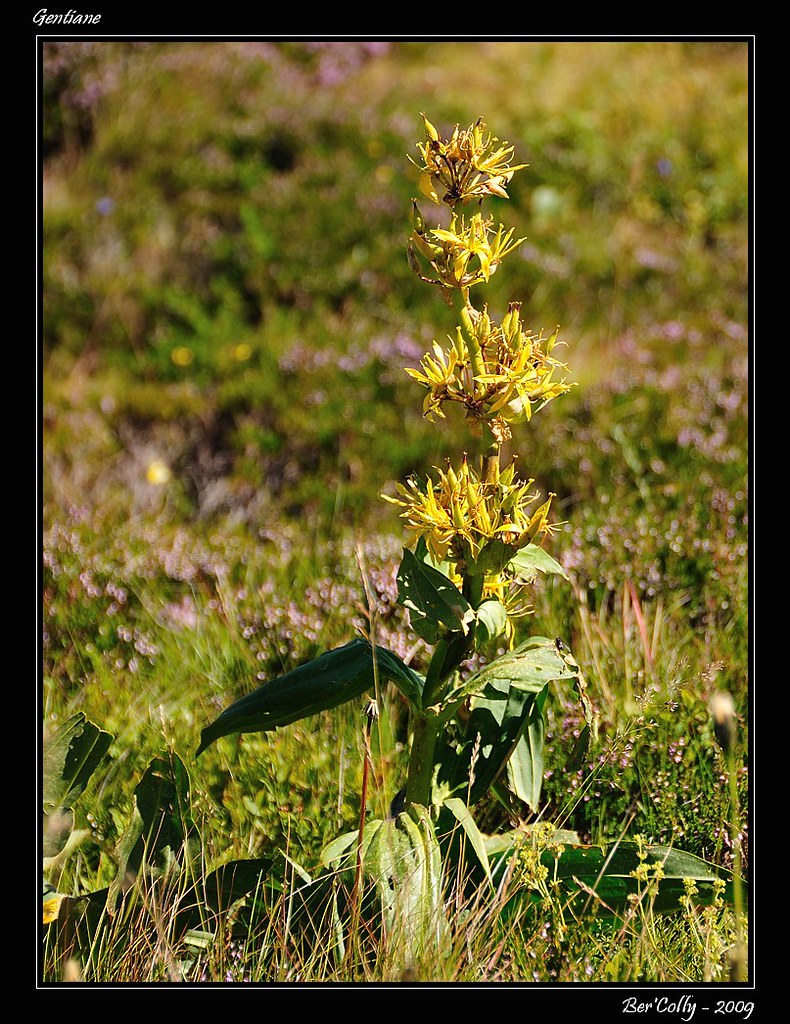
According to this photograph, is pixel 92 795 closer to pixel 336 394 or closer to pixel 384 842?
pixel 384 842

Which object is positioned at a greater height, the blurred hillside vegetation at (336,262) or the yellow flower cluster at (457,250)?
the blurred hillside vegetation at (336,262)

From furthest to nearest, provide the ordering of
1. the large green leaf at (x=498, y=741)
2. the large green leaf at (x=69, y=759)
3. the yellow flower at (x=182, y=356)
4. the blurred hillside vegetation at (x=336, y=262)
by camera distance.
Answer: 1. the yellow flower at (x=182, y=356)
2. the blurred hillside vegetation at (x=336, y=262)
3. the large green leaf at (x=69, y=759)
4. the large green leaf at (x=498, y=741)

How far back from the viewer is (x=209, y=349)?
5633mm

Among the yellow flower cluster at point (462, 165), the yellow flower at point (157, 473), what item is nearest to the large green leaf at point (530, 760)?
the yellow flower cluster at point (462, 165)

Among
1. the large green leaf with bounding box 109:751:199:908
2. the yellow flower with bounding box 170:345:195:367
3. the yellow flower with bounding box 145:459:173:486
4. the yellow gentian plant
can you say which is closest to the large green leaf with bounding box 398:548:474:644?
the yellow gentian plant

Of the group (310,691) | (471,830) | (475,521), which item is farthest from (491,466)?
(471,830)

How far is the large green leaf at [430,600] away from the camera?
208 cm

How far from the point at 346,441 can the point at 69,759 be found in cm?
263

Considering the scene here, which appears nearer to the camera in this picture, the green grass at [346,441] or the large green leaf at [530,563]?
the large green leaf at [530,563]

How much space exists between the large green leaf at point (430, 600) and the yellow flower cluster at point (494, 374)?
0.31m

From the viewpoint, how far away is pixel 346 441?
16.1ft

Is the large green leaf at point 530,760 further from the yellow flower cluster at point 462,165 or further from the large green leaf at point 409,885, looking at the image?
the yellow flower cluster at point 462,165

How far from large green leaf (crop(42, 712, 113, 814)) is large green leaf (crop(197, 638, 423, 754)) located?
1.26ft
